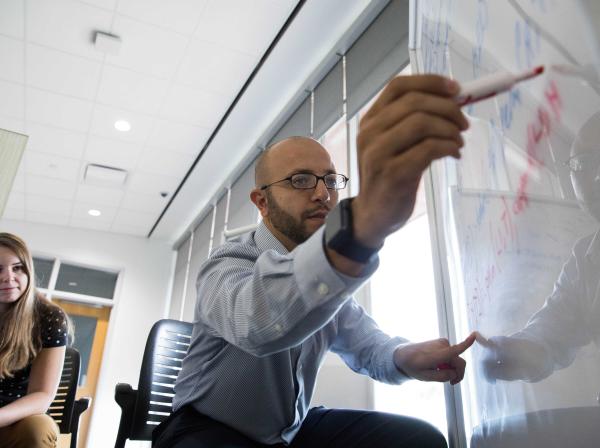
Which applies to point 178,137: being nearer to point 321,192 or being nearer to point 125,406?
point 125,406

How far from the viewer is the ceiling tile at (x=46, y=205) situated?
5207mm

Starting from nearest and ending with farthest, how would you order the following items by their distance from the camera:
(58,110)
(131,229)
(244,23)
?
1. (244,23)
2. (58,110)
3. (131,229)

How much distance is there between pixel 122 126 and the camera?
3766 millimetres

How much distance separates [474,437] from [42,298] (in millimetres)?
1723

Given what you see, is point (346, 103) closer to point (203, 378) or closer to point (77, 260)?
point (203, 378)

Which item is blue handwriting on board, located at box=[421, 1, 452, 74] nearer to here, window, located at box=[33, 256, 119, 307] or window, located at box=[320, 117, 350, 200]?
window, located at box=[320, 117, 350, 200]

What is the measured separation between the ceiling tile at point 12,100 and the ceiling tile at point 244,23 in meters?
1.60

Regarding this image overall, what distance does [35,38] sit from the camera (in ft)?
9.59

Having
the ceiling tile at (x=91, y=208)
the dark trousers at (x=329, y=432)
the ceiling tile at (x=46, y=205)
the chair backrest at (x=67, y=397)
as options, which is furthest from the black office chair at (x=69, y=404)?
the ceiling tile at (x=46, y=205)

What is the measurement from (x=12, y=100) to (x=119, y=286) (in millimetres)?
3270

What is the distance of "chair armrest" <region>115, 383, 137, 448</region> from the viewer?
1.56 metres

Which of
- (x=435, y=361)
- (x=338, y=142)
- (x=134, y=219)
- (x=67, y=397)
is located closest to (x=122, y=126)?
(x=338, y=142)

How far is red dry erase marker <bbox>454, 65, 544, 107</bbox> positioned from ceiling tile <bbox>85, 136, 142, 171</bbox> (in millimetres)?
4013

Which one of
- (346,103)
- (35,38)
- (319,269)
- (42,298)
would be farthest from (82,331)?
(319,269)
